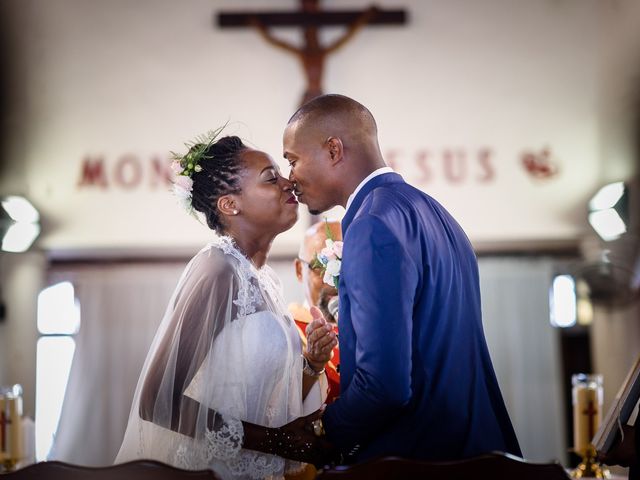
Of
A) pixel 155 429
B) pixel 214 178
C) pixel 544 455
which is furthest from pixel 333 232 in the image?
pixel 544 455

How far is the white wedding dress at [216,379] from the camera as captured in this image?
117 inches

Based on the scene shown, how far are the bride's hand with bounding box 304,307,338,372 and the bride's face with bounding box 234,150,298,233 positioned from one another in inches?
15.7

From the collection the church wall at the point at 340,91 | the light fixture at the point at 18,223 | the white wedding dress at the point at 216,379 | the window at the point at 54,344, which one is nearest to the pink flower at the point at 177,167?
the white wedding dress at the point at 216,379

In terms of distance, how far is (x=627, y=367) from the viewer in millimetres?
8586

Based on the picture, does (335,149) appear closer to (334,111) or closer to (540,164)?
(334,111)

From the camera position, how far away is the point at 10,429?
415 centimetres

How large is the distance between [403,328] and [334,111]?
0.84m

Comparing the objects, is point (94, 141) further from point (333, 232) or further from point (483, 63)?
point (333, 232)

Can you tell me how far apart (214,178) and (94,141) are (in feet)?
18.8

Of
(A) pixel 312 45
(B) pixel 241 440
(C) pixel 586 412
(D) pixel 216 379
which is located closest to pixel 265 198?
(D) pixel 216 379

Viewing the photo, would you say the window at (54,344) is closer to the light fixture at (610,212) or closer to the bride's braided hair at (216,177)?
the light fixture at (610,212)

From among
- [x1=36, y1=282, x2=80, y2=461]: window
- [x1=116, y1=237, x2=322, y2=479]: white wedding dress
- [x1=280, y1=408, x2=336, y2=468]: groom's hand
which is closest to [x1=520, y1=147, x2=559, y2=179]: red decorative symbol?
[x1=36, y1=282, x2=80, y2=461]: window

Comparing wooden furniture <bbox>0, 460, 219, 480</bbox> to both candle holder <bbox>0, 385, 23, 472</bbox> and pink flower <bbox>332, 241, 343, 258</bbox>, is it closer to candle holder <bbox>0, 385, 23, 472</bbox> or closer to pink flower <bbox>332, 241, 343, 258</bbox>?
pink flower <bbox>332, 241, 343, 258</bbox>

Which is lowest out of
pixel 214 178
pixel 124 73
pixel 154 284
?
pixel 154 284
